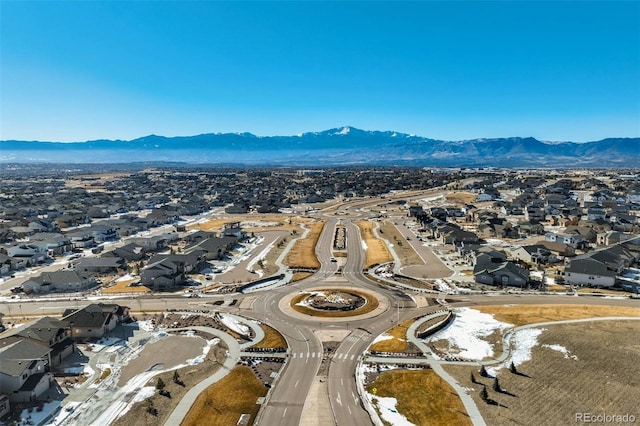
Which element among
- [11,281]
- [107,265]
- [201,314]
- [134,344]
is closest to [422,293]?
Answer: [201,314]

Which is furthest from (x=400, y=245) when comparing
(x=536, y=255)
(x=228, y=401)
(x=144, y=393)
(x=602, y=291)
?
(x=144, y=393)

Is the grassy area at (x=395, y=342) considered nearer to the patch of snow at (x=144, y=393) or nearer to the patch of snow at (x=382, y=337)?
the patch of snow at (x=382, y=337)

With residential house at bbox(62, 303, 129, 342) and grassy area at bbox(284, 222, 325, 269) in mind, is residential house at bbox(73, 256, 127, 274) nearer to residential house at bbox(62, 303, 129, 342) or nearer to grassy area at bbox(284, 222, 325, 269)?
residential house at bbox(62, 303, 129, 342)

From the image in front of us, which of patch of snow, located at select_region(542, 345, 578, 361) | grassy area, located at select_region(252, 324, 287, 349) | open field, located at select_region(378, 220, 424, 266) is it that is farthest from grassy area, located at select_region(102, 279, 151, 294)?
patch of snow, located at select_region(542, 345, 578, 361)

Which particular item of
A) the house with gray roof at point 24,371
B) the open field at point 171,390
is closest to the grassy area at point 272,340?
the open field at point 171,390

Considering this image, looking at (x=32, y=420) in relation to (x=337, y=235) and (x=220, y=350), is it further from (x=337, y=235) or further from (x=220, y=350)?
(x=337, y=235)
